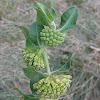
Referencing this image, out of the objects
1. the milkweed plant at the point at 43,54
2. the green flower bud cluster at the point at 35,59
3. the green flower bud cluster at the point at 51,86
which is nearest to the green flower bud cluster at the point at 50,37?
the milkweed plant at the point at 43,54

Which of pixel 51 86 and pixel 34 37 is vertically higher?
pixel 34 37

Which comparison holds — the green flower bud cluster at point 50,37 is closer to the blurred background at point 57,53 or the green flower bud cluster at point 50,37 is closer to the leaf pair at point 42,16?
the leaf pair at point 42,16

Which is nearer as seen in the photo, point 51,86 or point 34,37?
point 51,86

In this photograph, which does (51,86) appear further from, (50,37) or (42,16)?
(42,16)

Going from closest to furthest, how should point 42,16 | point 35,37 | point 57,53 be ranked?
point 42,16, point 35,37, point 57,53

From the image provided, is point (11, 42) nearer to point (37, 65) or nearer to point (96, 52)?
point (96, 52)

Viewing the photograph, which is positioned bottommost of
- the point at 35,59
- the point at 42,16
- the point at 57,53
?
the point at 57,53

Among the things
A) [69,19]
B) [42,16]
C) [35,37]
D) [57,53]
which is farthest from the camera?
[57,53]

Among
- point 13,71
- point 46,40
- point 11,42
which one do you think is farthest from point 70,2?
point 46,40

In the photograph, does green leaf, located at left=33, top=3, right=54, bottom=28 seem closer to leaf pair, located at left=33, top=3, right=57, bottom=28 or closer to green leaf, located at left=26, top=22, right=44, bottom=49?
leaf pair, located at left=33, top=3, right=57, bottom=28

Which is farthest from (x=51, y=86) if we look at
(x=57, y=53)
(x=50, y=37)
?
(x=57, y=53)
